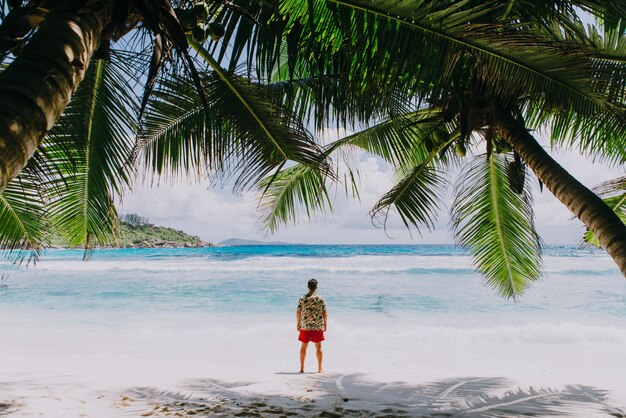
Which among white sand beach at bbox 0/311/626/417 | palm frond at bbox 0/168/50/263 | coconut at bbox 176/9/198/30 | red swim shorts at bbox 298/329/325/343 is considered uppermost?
coconut at bbox 176/9/198/30

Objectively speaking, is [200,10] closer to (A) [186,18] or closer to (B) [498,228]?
(A) [186,18]

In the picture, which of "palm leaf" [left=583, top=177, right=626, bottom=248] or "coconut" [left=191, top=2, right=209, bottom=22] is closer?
"coconut" [left=191, top=2, right=209, bottom=22]

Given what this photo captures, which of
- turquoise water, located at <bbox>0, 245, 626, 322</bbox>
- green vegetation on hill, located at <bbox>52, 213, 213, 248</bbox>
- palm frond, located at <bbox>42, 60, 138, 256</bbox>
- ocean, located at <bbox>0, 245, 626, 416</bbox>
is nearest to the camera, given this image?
palm frond, located at <bbox>42, 60, 138, 256</bbox>

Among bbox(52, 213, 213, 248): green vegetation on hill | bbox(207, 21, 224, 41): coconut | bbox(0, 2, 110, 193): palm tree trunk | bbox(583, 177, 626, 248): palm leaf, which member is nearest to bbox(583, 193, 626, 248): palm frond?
bbox(583, 177, 626, 248): palm leaf

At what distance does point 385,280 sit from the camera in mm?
23812

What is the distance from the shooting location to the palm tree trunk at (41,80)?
58.9 inches

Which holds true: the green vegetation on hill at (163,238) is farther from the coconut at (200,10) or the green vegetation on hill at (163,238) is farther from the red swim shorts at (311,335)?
the coconut at (200,10)

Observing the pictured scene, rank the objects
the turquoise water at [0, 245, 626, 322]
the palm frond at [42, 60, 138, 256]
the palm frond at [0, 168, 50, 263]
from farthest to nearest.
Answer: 1. the turquoise water at [0, 245, 626, 322]
2. the palm frond at [0, 168, 50, 263]
3. the palm frond at [42, 60, 138, 256]

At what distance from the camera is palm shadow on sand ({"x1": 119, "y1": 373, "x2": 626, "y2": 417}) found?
4.79 meters

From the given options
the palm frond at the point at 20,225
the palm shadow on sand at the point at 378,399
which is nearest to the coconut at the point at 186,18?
the palm frond at the point at 20,225

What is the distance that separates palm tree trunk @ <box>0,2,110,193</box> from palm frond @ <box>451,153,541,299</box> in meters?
4.97

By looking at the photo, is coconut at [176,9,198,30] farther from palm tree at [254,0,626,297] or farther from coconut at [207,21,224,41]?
palm tree at [254,0,626,297]

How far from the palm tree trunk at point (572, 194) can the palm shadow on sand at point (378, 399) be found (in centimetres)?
226

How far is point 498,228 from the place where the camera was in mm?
6109
